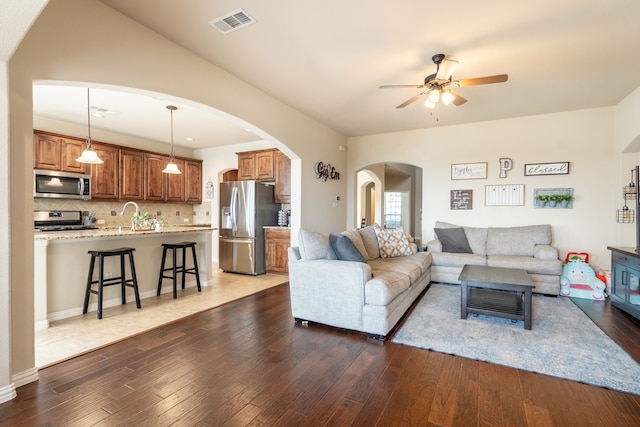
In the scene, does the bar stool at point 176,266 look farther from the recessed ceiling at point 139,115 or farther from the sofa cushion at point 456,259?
the sofa cushion at point 456,259

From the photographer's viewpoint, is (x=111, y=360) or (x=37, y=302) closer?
(x=111, y=360)

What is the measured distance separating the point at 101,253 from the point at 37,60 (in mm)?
2108

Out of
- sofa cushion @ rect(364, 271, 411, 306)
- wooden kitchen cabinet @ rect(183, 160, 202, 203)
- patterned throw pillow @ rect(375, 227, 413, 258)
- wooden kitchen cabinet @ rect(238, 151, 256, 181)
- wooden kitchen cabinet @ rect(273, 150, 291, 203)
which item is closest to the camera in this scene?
sofa cushion @ rect(364, 271, 411, 306)

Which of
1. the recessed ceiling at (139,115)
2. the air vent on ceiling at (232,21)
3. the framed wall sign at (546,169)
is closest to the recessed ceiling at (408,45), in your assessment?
the air vent on ceiling at (232,21)

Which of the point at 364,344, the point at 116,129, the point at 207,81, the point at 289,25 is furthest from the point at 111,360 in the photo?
the point at 116,129

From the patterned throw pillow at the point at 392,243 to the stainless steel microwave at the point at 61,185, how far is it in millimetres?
5222

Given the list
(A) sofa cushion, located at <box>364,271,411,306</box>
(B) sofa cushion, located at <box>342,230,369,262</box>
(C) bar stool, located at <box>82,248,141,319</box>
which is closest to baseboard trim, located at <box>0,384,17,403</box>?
(C) bar stool, located at <box>82,248,141,319</box>

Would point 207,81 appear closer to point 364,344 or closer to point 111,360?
point 111,360

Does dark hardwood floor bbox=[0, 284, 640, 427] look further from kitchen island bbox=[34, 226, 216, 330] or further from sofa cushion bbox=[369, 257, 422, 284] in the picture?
kitchen island bbox=[34, 226, 216, 330]

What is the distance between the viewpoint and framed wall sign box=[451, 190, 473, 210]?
18.2 ft

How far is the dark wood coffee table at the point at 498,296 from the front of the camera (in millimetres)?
3010

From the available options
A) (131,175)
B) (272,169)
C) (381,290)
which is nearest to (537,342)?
(381,290)

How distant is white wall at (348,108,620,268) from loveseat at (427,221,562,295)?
34 cm

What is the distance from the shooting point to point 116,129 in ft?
19.4
